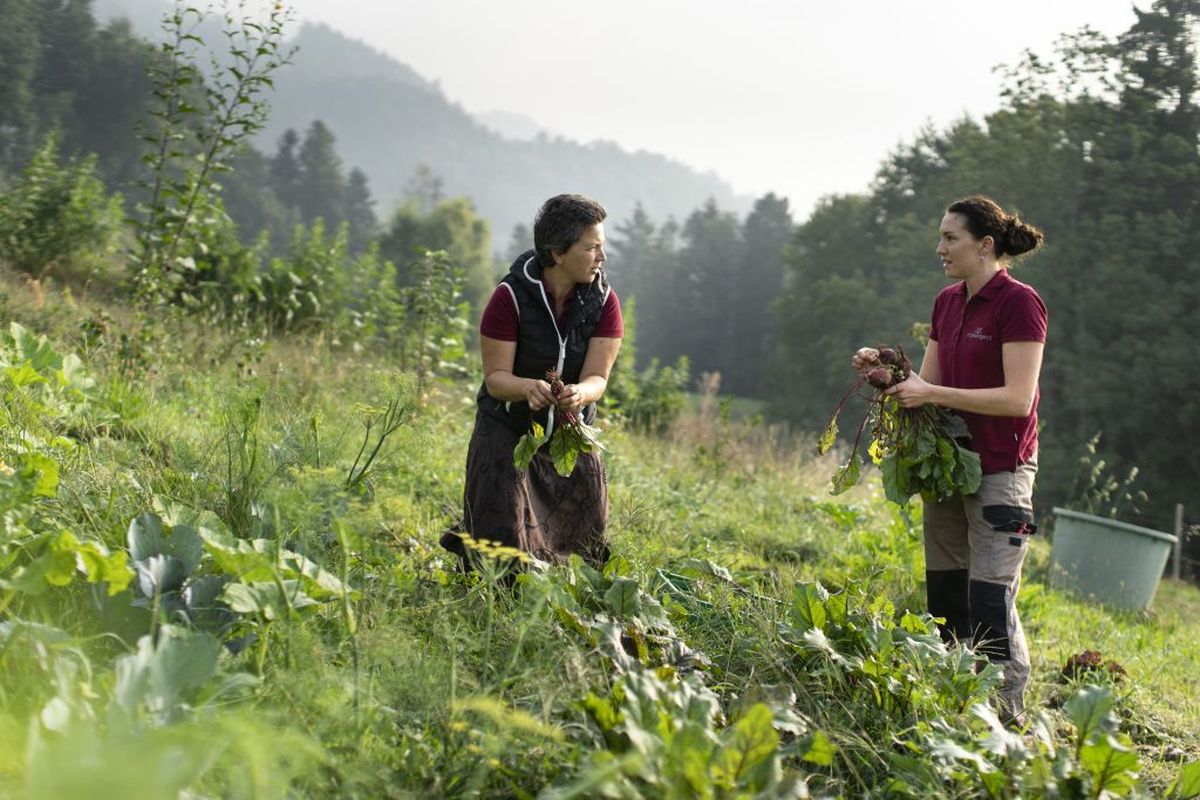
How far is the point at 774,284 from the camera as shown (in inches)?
2589

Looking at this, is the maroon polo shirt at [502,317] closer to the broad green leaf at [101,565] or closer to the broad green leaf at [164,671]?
the broad green leaf at [101,565]

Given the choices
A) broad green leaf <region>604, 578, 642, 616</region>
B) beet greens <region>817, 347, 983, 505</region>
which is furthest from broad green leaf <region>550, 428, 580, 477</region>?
beet greens <region>817, 347, 983, 505</region>

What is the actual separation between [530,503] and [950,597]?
5.62ft

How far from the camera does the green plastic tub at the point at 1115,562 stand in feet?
23.4

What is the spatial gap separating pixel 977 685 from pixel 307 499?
194 cm

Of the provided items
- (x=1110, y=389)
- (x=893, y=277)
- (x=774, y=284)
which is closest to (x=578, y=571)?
(x=1110, y=389)

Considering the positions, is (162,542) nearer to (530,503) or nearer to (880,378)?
(530,503)

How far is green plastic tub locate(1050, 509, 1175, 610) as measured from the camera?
7.12 m

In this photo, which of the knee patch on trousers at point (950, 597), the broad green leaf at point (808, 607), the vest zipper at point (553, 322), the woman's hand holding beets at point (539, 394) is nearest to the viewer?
the broad green leaf at point (808, 607)

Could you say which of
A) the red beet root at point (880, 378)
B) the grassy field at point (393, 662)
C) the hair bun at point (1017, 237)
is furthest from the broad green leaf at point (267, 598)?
the hair bun at point (1017, 237)

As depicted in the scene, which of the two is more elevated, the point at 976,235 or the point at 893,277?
the point at 893,277

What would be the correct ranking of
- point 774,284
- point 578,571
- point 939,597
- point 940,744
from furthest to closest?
1. point 774,284
2. point 939,597
3. point 578,571
4. point 940,744

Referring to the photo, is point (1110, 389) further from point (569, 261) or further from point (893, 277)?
point (569, 261)

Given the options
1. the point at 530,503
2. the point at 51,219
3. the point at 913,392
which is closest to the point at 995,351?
the point at 913,392
